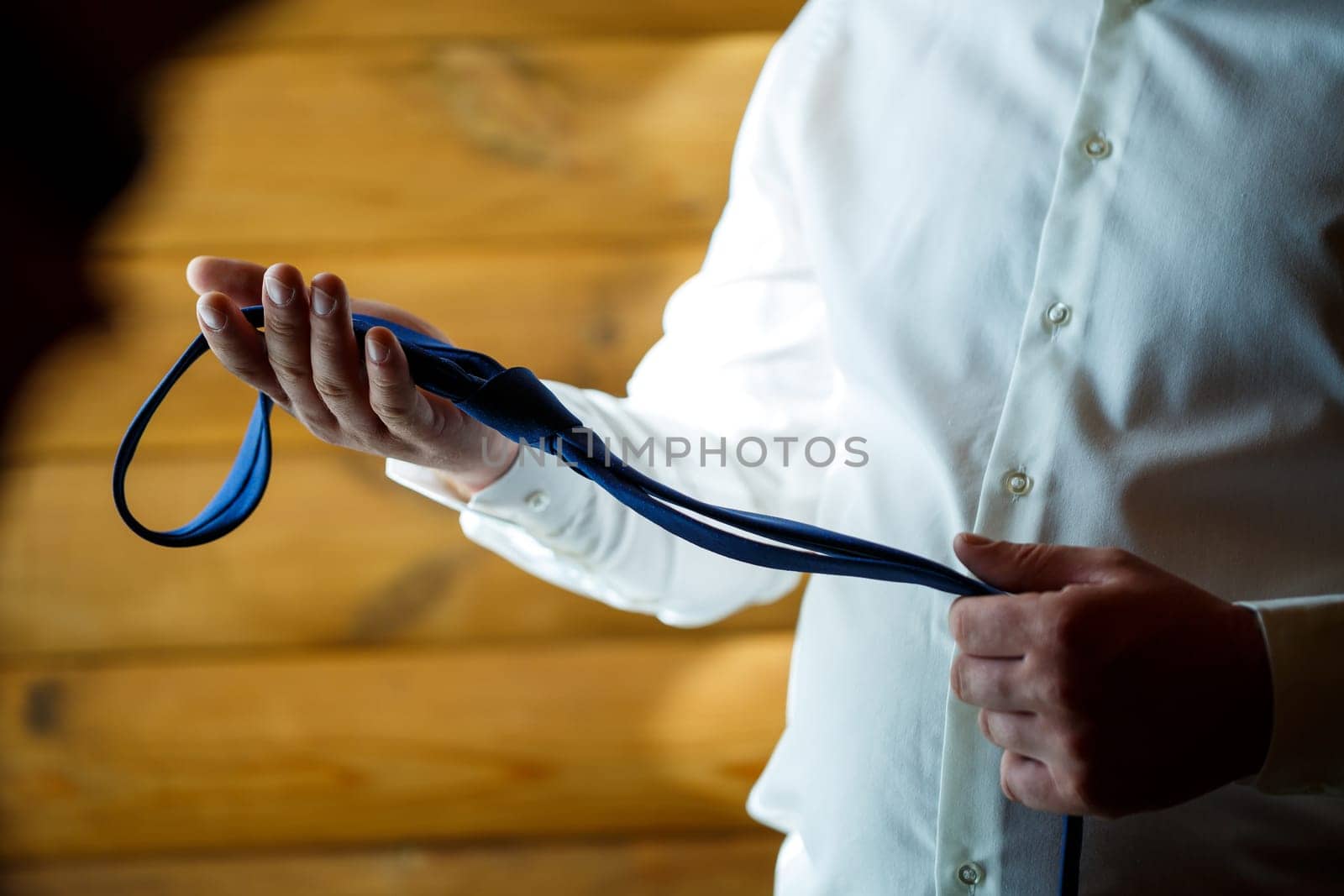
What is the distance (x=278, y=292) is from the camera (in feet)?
1.24

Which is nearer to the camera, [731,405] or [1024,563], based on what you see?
[1024,563]

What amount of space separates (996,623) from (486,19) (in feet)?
2.31

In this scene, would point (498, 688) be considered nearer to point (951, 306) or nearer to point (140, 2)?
point (951, 306)

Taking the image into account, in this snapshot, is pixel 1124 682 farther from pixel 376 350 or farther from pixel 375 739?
pixel 375 739

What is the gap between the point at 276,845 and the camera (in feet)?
2.89

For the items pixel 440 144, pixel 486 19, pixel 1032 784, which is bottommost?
pixel 1032 784

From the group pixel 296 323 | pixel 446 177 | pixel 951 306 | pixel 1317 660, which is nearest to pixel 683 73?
pixel 446 177

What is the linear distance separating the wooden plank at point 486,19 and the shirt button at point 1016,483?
0.54 meters

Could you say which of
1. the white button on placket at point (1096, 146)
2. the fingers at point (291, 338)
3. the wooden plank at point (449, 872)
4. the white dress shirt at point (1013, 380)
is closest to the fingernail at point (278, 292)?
the fingers at point (291, 338)

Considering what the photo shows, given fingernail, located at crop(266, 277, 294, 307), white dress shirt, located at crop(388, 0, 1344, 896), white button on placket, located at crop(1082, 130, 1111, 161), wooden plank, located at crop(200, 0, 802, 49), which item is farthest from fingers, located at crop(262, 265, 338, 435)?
wooden plank, located at crop(200, 0, 802, 49)

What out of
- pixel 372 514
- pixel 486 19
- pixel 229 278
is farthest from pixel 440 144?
pixel 229 278

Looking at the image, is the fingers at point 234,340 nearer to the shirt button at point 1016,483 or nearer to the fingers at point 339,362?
the fingers at point 339,362

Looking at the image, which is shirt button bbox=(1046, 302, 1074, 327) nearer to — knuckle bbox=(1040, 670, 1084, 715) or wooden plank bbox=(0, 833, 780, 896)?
knuckle bbox=(1040, 670, 1084, 715)

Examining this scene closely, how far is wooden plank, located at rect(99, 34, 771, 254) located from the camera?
0.84 metres
